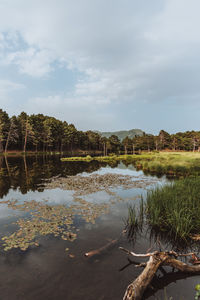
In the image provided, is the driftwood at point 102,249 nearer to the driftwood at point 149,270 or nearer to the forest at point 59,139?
the driftwood at point 149,270

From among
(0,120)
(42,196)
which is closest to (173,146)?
(0,120)

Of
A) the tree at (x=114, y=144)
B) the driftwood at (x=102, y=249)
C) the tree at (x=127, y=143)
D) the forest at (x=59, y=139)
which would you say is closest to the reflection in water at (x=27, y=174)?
the driftwood at (x=102, y=249)

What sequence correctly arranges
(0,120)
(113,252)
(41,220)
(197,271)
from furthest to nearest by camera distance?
1. (0,120)
2. (41,220)
3. (113,252)
4. (197,271)

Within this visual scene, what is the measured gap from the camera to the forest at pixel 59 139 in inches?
2445

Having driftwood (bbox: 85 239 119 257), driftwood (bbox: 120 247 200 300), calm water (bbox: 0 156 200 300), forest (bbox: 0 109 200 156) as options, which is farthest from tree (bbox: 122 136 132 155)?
driftwood (bbox: 120 247 200 300)

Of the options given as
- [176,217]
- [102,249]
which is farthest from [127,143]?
[102,249]

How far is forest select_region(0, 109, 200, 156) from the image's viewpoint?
62.1 metres

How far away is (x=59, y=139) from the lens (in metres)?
81.8

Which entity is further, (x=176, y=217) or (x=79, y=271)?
(x=176, y=217)

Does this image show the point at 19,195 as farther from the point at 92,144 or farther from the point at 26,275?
the point at 92,144

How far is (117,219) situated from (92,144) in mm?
96373

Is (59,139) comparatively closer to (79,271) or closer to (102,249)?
(102,249)

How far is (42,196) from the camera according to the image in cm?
1172

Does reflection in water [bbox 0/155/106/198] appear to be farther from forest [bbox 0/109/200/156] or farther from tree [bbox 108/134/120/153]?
tree [bbox 108/134/120/153]
